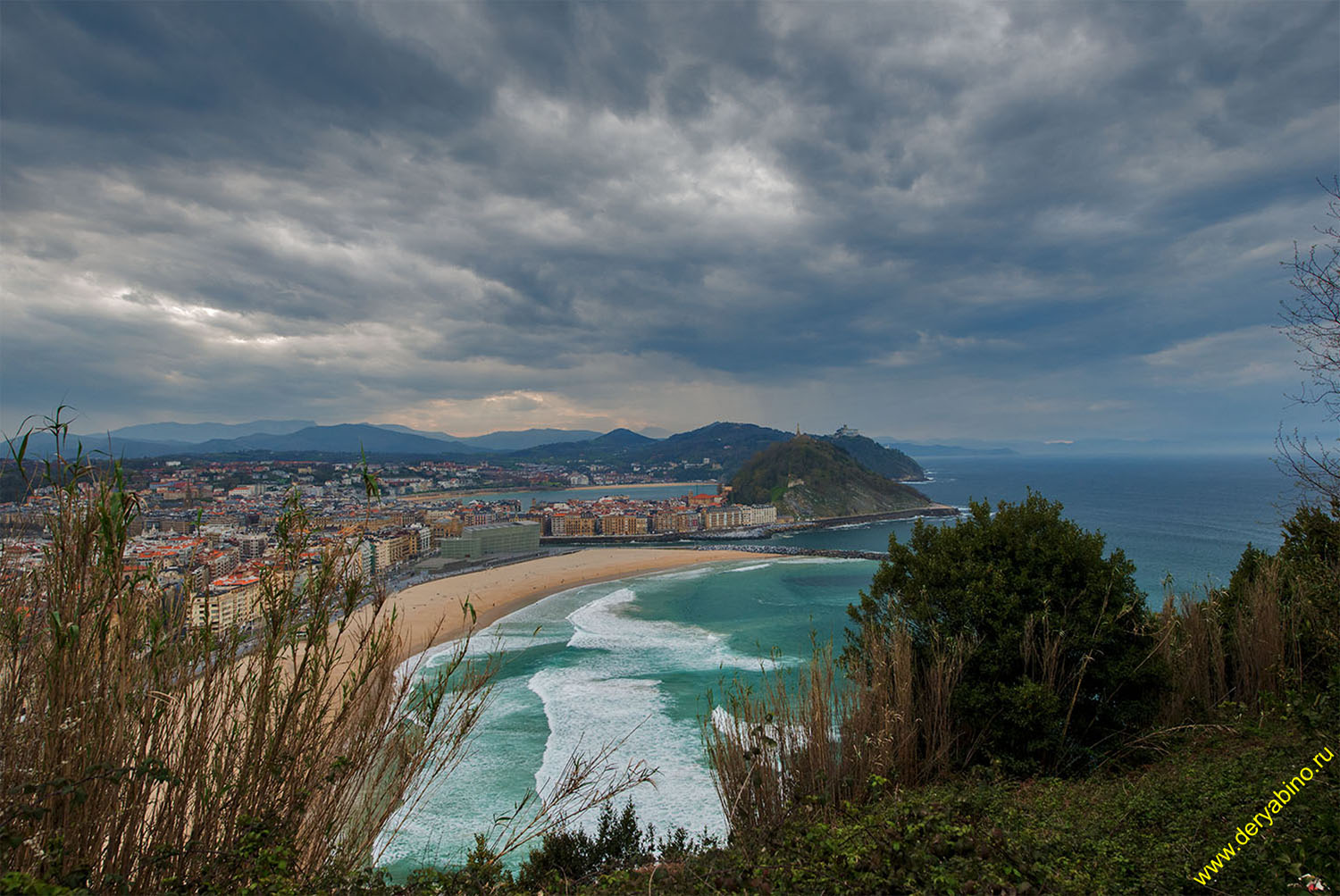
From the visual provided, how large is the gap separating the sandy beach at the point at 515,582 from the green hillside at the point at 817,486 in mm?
29893

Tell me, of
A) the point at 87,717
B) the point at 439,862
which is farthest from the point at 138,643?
the point at 439,862

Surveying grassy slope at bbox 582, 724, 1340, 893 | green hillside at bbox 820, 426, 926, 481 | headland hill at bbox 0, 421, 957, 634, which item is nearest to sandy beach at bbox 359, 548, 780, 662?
headland hill at bbox 0, 421, 957, 634

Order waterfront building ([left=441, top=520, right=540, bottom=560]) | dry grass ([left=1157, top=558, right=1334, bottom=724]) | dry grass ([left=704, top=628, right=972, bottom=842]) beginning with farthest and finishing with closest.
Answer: waterfront building ([left=441, top=520, right=540, bottom=560]) < dry grass ([left=1157, top=558, right=1334, bottom=724]) < dry grass ([left=704, top=628, right=972, bottom=842])

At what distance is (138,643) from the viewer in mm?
2594

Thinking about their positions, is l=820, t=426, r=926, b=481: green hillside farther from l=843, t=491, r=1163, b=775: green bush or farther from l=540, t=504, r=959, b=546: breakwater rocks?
l=843, t=491, r=1163, b=775: green bush

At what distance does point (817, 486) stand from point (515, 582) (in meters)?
53.0

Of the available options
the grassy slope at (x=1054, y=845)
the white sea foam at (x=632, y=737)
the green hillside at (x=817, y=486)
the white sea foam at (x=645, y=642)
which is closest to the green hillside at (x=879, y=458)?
the green hillside at (x=817, y=486)

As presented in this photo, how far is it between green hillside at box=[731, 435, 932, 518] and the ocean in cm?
2389

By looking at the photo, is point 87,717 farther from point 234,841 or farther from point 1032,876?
point 1032,876

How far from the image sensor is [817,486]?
80500mm

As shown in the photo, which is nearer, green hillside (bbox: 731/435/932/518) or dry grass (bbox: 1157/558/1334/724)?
dry grass (bbox: 1157/558/1334/724)

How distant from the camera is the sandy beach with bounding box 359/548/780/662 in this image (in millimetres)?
25203

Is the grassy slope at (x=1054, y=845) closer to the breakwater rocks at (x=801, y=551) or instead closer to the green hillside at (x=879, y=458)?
the breakwater rocks at (x=801, y=551)

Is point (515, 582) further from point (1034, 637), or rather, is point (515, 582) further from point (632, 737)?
point (1034, 637)
